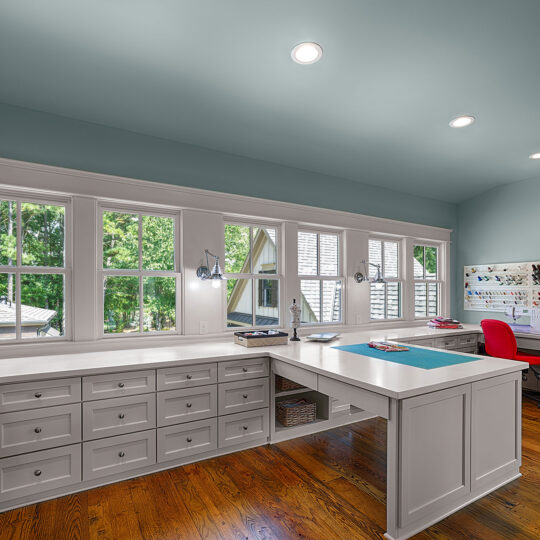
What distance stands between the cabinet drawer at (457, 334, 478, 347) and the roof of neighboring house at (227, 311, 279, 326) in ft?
7.47

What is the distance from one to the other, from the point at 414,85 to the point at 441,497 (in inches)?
106

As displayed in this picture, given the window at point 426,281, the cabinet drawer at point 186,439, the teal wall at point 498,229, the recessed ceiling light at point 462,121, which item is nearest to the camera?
the cabinet drawer at point 186,439

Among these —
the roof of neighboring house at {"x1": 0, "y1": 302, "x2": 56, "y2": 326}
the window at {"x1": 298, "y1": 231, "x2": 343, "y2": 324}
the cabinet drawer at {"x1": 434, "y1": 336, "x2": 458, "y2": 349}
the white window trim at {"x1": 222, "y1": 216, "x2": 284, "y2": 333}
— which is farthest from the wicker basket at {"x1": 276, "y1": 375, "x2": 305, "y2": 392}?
the cabinet drawer at {"x1": 434, "y1": 336, "x2": 458, "y2": 349}

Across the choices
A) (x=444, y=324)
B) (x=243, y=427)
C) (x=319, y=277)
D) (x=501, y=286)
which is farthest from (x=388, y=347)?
(x=501, y=286)

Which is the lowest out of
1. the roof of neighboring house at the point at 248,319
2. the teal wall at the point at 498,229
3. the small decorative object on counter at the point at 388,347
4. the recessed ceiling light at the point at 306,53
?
the small decorative object on counter at the point at 388,347

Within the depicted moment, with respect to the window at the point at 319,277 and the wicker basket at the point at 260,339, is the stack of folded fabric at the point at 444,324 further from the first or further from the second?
the wicker basket at the point at 260,339

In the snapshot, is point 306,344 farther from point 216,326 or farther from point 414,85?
point 414,85

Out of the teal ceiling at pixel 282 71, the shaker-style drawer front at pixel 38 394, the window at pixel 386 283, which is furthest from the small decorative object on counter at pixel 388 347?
the shaker-style drawer front at pixel 38 394

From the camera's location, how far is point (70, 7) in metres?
1.88

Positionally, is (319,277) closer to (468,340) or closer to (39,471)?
(468,340)

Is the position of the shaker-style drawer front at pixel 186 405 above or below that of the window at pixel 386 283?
below

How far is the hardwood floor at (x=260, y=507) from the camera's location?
1.85m

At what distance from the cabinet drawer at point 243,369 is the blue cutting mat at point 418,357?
0.64 metres

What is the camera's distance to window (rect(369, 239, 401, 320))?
179 inches
